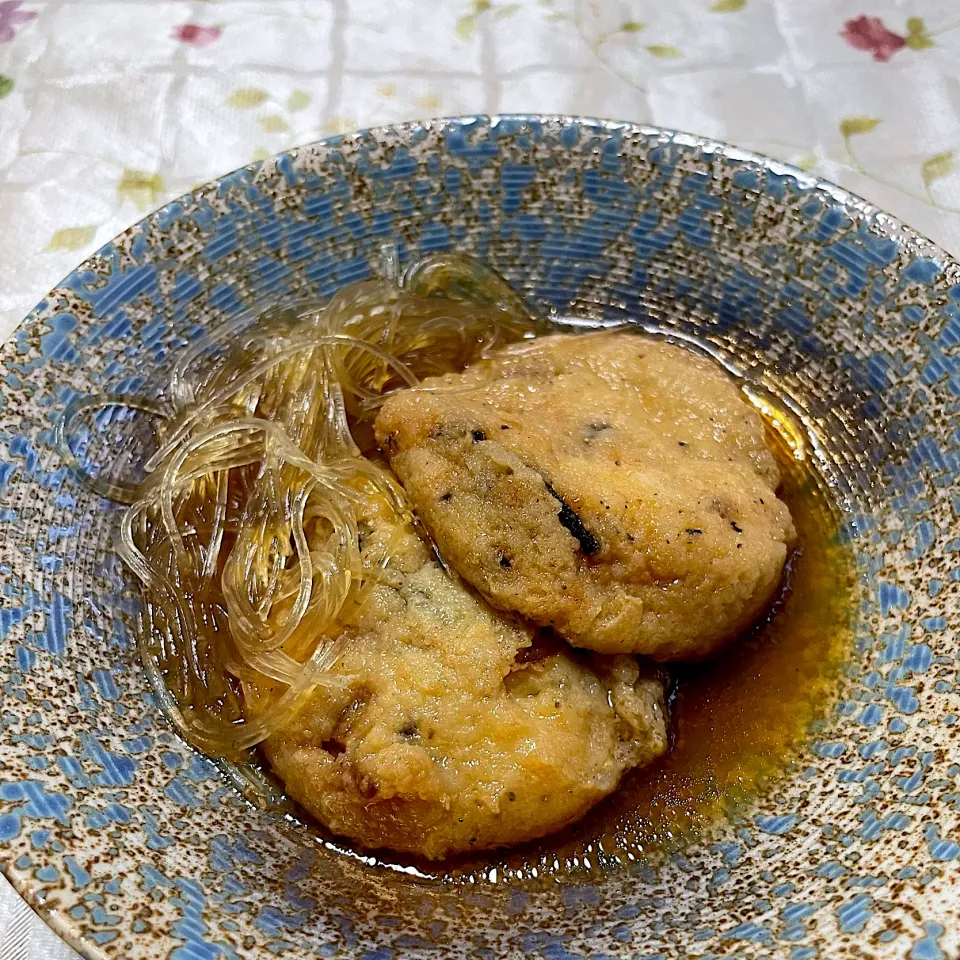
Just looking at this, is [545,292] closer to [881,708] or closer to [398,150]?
[398,150]

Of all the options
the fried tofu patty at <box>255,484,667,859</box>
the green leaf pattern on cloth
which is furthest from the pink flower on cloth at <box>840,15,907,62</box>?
the fried tofu patty at <box>255,484,667,859</box>

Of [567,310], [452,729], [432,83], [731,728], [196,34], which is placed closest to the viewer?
[452,729]

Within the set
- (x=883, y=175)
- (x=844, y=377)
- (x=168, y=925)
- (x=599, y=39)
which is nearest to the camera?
(x=168, y=925)

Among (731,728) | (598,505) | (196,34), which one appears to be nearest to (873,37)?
(196,34)

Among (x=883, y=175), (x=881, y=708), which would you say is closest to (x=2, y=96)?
(x=883, y=175)

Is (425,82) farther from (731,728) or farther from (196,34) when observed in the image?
(731,728)

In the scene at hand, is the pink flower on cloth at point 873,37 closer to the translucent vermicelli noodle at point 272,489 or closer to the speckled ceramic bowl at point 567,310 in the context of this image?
the speckled ceramic bowl at point 567,310
